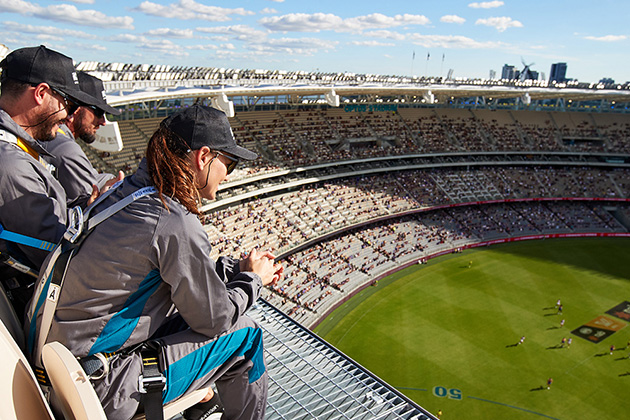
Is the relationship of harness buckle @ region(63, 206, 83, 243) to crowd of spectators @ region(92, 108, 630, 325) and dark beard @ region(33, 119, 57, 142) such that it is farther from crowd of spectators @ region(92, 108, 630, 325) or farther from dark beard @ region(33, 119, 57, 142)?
crowd of spectators @ region(92, 108, 630, 325)

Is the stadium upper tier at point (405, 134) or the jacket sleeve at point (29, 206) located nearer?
the jacket sleeve at point (29, 206)

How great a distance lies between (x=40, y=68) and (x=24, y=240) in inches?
48.2

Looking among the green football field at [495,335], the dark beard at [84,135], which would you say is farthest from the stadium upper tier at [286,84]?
the dark beard at [84,135]

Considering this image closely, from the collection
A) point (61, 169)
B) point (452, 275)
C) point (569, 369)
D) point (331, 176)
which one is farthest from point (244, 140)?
point (61, 169)

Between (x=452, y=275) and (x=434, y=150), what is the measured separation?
1783 cm

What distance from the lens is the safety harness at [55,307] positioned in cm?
242

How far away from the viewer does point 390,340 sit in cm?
2628

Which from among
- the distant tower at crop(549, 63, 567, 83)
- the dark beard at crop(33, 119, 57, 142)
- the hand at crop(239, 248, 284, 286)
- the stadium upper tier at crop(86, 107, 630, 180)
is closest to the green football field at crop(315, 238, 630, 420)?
the stadium upper tier at crop(86, 107, 630, 180)

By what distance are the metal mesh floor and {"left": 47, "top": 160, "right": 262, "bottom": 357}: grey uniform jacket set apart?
2881 millimetres

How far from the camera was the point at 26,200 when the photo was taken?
2.71m

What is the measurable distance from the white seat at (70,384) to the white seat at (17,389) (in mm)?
89

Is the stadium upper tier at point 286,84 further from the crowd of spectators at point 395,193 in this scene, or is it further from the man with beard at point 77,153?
the man with beard at point 77,153

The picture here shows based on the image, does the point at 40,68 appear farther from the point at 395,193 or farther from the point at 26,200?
the point at 395,193

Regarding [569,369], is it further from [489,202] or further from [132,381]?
[132,381]
